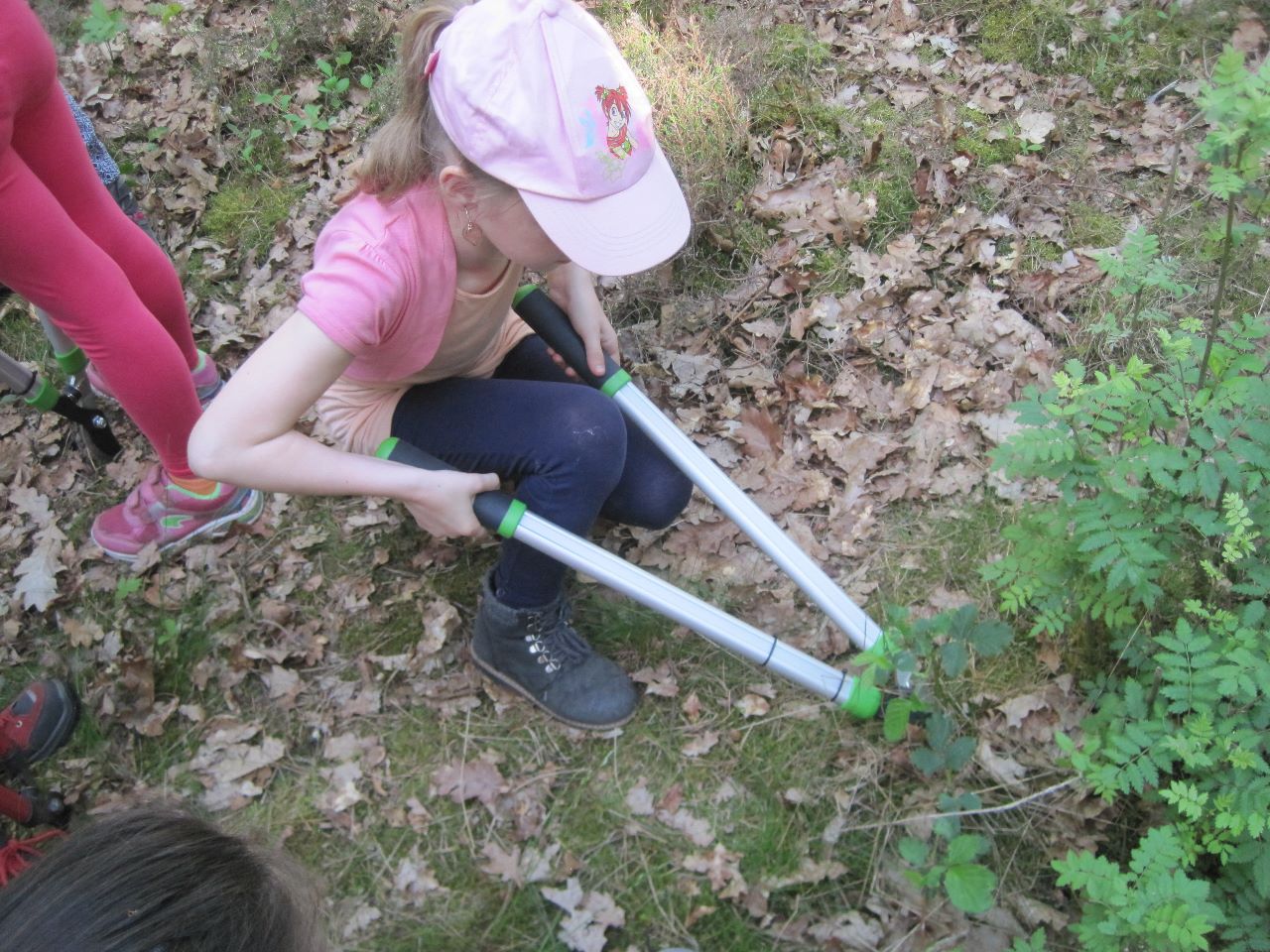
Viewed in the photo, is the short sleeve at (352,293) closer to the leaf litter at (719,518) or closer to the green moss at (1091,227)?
the leaf litter at (719,518)

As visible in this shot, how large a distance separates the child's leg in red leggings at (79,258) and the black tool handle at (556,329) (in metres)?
1.10

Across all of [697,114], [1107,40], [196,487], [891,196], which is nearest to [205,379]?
[196,487]

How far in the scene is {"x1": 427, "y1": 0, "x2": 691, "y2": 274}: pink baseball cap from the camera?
2.08 m

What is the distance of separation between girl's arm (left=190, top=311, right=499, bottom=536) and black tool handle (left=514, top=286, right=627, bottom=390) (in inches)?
32.1

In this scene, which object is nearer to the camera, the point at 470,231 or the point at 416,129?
the point at 416,129

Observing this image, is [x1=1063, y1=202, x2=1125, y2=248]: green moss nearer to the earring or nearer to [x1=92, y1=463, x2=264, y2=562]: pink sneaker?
the earring

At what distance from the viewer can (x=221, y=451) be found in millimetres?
2225

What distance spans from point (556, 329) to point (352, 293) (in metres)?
0.87

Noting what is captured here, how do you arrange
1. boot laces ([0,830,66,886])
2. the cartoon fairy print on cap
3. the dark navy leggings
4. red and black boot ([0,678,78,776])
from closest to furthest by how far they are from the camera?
1. the cartoon fairy print on cap
2. boot laces ([0,830,66,886])
3. the dark navy leggings
4. red and black boot ([0,678,78,776])

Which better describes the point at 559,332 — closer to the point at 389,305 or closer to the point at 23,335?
the point at 389,305

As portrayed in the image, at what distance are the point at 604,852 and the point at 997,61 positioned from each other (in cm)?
390

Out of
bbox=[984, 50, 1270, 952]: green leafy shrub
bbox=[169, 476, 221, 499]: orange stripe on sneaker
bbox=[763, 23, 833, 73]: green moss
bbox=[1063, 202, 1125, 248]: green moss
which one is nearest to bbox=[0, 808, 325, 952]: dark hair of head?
bbox=[984, 50, 1270, 952]: green leafy shrub

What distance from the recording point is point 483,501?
2.56 m

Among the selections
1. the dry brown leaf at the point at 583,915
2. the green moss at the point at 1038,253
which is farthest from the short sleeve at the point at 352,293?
the green moss at the point at 1038,253
